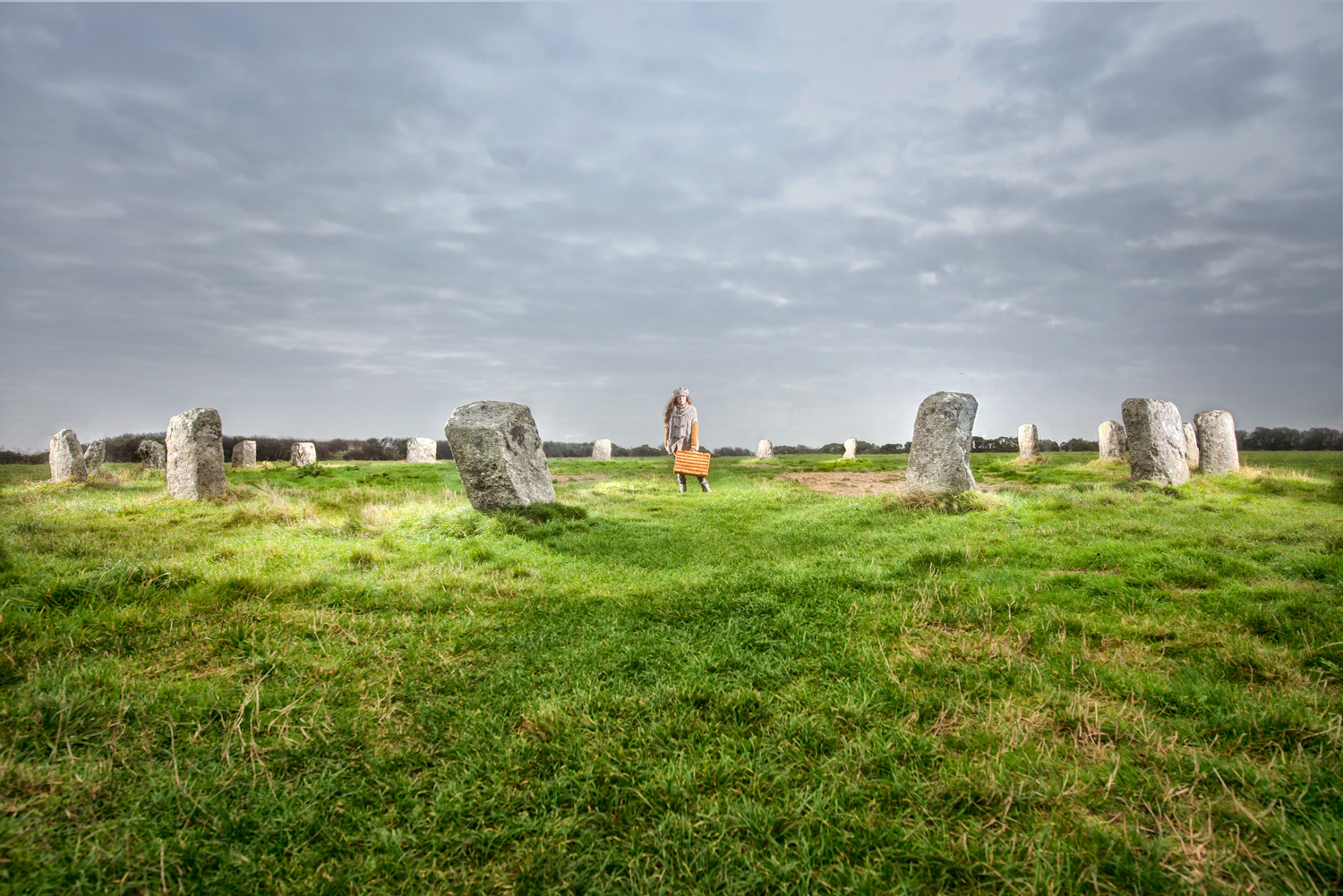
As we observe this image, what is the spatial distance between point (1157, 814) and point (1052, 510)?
9426 mm

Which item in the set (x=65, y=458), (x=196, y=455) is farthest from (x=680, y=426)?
(x=65, y=458)

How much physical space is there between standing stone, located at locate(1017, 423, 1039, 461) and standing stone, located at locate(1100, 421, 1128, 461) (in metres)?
2.95

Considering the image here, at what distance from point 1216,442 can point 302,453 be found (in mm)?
35115

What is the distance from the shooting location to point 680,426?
63.8 feet

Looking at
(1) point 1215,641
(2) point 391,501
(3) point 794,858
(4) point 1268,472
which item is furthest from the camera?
(4) point 1268,472

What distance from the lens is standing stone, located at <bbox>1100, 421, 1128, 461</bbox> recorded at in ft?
84.5

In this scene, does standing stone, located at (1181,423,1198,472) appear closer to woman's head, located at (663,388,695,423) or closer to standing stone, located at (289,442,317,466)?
woman's head, located at (663,388,695,423)

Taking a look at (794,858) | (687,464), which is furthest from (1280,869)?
(687,464)

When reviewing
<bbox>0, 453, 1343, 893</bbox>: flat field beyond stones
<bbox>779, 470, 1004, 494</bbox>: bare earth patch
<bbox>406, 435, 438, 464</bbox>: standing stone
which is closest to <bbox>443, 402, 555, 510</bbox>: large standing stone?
<bbox>0, 453, 1343, 893</bbox>: flat field beyond stones

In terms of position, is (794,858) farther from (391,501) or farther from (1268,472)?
(1268,472)

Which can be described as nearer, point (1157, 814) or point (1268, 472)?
point (1157, 814)

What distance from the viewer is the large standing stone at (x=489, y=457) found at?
12094 millimetres

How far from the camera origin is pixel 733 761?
11.4ft

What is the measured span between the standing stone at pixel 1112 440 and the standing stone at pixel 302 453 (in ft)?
113
